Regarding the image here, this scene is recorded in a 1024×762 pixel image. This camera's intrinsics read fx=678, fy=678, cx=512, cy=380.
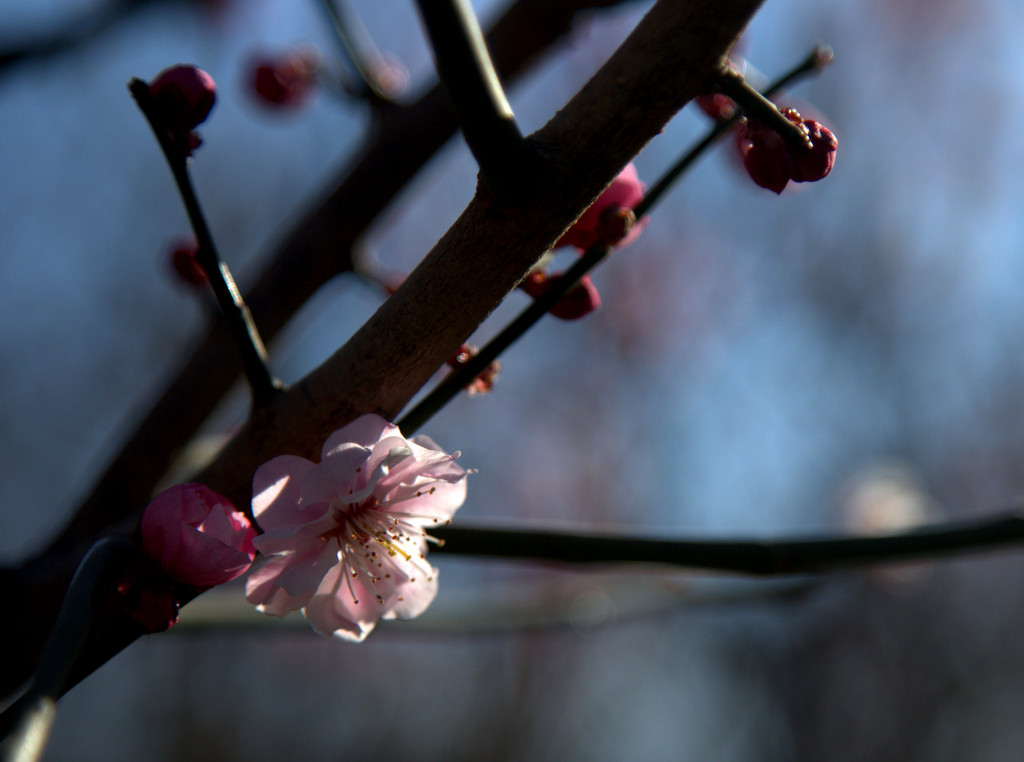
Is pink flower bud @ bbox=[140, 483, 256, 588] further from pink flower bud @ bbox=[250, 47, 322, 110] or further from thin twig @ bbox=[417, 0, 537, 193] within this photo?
pink flower bud @ bbox=[250, 47, 322, 110]

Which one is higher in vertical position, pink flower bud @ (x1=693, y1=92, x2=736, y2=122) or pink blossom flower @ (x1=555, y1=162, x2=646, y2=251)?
pink flower bud @ (x1=693, y1=92, x2=736, y2=122)

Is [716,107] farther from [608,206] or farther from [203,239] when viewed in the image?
[203,239]

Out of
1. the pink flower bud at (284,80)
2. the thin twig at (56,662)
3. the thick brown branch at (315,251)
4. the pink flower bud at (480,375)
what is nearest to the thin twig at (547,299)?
the pink flower bud at (480,375)

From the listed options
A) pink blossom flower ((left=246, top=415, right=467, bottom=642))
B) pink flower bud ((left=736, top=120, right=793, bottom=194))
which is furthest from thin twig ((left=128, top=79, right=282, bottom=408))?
pink flower bud ((left=736, top=120, right=793, bottom=194))

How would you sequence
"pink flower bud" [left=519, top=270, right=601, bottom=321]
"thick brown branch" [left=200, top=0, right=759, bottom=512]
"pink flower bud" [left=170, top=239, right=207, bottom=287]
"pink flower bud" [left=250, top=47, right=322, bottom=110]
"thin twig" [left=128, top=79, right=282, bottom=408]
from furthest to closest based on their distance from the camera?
"pink flower bud" [left=250, top=47, right=322, bottom=110] < "pink flower bud" [left=170, top=239, right=207, bottom=287] < "pink flower bud" [left=519, top=270, right=601, bottom=321] < "thin twig" [left=128, top=79, right=282, bottom=408] < "thick brown branch" [left=200, top=0, right=759, bottom=512]

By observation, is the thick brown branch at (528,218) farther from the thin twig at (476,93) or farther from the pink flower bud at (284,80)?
the pink flower bud at (284,80)

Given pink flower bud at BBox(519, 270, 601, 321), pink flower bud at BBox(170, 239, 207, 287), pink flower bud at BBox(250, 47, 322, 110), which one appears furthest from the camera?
pink flower bud at BBox(250, 47, 322, 110)

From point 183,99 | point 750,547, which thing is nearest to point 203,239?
point 183,99
